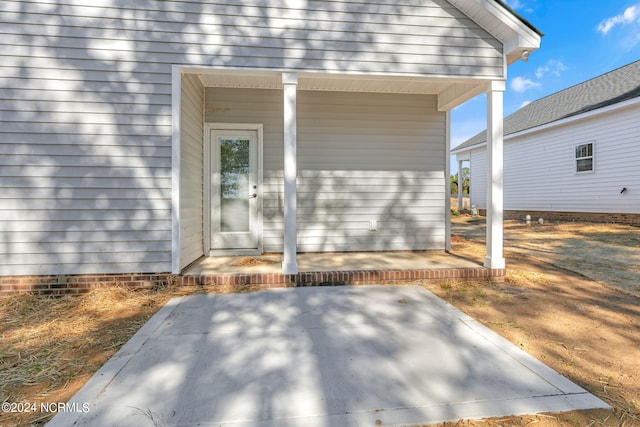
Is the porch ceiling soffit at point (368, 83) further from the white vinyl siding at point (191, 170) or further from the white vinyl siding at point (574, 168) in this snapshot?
the white vinyl siding at point (574, 168)

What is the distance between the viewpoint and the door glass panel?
4727mm

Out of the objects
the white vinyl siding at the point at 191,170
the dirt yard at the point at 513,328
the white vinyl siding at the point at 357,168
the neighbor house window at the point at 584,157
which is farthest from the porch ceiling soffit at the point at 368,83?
the neighbor house window at the point at 584,157

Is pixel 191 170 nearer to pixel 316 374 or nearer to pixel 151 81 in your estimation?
pixel 151 81

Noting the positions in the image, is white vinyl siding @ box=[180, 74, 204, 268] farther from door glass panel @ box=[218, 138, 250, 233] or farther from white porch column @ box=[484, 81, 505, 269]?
white porch column @ box=[484, 81, 505, 269]

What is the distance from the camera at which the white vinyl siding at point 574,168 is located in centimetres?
831

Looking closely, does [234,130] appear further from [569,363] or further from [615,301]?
[615,301]

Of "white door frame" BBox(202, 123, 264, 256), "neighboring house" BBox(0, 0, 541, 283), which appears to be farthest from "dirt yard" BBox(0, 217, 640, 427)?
"white door frame" BBox(202, 123, 264, 256)

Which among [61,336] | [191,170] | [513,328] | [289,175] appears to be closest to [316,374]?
[513,328]

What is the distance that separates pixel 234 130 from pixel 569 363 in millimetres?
4525

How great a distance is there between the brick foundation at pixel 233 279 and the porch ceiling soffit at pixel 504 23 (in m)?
2.61

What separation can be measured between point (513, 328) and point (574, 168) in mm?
10026

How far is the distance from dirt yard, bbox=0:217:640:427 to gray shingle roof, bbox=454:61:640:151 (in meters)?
7.02

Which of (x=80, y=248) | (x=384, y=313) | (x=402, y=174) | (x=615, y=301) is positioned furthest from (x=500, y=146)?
(x=80, y=248)

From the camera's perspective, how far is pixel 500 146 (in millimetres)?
3775
